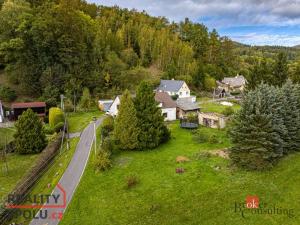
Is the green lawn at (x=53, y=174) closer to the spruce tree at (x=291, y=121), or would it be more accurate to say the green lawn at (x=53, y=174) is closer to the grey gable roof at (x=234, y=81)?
the spruce tree at (x=291, y=121)

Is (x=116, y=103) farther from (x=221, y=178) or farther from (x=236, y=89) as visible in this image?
(x=236, y=89)

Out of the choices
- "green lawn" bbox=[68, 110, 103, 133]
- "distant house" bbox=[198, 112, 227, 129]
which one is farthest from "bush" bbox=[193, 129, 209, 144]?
"green lawn" bbox=[68, 110, 103, 133]

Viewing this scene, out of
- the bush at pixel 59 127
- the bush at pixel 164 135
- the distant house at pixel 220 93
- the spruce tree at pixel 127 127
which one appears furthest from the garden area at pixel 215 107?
the bush at pixel 59 127

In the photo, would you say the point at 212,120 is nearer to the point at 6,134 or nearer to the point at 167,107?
the point at 167,107

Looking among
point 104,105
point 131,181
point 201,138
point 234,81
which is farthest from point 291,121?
point 234,81

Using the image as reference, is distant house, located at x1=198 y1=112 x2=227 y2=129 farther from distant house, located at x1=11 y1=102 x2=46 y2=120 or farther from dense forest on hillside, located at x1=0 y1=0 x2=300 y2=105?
distant house, located at x1=11 y1=102 x2=46 y2=120

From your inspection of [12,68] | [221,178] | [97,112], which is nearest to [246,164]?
[221,178]

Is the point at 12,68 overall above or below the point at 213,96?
above
